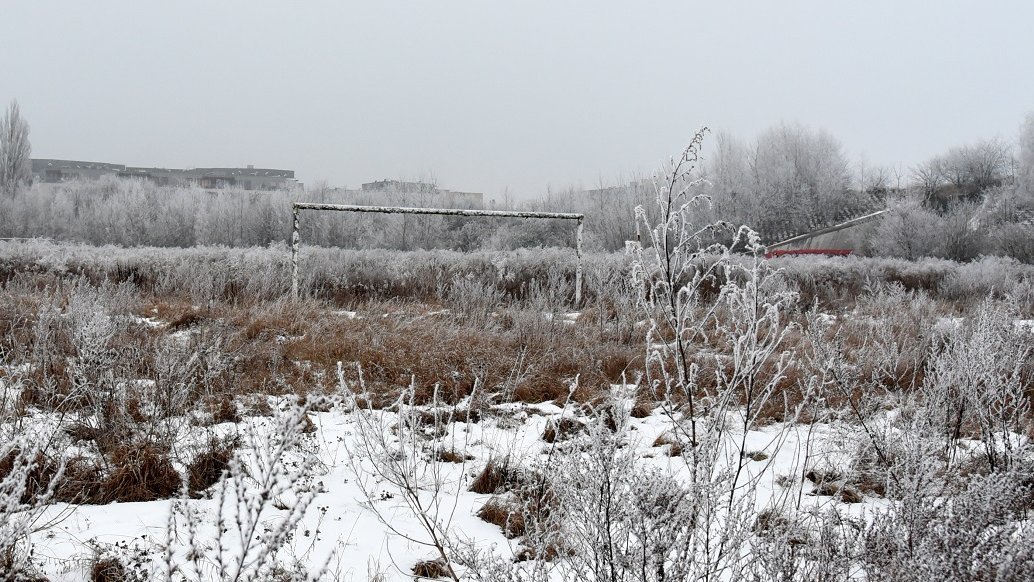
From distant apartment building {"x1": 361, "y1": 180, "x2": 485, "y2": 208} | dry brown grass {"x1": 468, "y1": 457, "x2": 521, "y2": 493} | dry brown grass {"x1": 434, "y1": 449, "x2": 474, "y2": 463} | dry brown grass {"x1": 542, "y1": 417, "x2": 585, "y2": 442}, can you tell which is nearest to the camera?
dry brown grass {"x1": 468, "y1": 457, "x2": 521, "y2": 493}

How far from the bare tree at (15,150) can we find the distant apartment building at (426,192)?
14.5 metres

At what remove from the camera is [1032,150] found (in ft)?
89.7

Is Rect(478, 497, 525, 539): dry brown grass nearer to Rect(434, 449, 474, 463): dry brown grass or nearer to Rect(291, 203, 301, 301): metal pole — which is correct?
Rect(434, 449, 474, 463): dry brown grass

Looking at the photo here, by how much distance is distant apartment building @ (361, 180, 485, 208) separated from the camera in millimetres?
22094

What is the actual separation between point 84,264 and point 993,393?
11.3m

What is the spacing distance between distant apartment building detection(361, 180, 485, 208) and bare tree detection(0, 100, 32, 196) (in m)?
14.5

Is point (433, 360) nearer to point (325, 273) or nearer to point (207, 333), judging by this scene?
point (207, 333)

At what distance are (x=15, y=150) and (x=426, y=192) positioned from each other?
57.6 feet

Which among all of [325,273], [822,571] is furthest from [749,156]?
[822,571]

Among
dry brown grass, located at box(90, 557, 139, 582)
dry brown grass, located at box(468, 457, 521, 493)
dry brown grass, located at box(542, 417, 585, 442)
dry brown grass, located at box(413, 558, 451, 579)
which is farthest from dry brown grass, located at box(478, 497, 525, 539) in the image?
dry brown grass, located at box(90, 557, 139, 582)

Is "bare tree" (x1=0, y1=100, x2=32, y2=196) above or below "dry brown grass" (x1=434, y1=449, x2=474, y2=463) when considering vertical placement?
above

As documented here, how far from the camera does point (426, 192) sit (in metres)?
22.5

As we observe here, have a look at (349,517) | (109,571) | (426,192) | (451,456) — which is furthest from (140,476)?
(426,192)

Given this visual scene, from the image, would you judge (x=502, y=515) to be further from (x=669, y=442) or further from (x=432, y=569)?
(x=669, y=442)
